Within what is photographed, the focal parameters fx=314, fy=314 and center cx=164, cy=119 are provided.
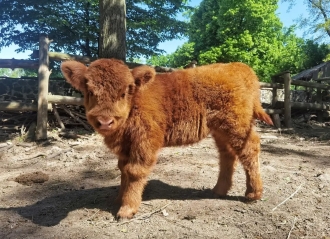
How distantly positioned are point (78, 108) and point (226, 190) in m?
5.54

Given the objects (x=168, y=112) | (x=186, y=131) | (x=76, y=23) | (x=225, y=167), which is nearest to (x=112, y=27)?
(x=168, y=112)

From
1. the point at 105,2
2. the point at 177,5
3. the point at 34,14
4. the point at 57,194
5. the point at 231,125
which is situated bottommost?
the point at 57,194

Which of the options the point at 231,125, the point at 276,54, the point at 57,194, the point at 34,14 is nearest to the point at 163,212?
the point at 231,125

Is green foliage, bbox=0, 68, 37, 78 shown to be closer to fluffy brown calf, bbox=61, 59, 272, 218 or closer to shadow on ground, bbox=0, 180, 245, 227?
shadow on ground, bbox=0, 180, 245, 227

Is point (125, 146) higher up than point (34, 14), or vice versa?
point (34, 14)

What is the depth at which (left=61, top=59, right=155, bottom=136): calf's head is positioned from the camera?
2.80m

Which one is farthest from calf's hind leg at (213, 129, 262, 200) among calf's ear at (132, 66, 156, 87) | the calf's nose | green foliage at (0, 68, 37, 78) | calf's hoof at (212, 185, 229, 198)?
green foliage at (0, 68, 37, 78)

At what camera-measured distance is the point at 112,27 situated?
6824 millimetres

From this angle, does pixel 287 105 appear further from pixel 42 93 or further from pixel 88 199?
pixel 88 199

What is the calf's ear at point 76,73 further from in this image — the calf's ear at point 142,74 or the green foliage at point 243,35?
the green foliage at point 243,35

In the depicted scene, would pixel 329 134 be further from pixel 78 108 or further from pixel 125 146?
pixel 125 146

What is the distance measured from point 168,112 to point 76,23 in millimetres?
13022

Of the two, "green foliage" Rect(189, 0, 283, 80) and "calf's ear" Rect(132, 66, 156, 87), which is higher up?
"green foliage" Rect(189, 0, 283, 80)

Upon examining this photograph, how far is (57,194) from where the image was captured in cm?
409
